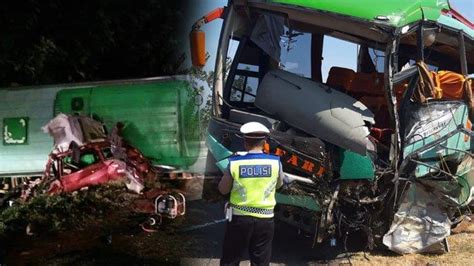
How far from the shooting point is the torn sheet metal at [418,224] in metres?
5.30

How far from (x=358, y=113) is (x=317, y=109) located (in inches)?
14.0

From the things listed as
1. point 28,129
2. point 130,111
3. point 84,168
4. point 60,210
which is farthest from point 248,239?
point 28,129

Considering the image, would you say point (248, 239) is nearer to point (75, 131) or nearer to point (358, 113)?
point (358, 113)

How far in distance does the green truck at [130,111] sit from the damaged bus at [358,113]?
49.9 inches

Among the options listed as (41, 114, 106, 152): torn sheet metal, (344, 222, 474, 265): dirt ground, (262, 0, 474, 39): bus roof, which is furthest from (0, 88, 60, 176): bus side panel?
(344, 222, 474, 265): dirt ground

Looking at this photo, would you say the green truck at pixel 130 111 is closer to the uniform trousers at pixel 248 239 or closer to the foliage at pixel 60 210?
the foliage at pixel 60 210

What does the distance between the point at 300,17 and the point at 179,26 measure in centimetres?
273

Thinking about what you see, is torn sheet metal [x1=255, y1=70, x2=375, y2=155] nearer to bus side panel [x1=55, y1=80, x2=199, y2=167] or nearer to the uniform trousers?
the uniform trousers

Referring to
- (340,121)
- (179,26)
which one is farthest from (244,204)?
(179,26)

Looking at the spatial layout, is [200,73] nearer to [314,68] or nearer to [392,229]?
[314,68]

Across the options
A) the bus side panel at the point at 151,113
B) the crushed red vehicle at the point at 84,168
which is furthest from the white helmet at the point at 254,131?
the crushed red vehicle at the point at 84,168

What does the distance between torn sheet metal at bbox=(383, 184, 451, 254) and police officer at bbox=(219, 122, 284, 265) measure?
199cm

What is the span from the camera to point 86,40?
6.88 metres

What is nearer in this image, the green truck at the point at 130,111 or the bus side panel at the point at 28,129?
the green truck at the point at 130,111
